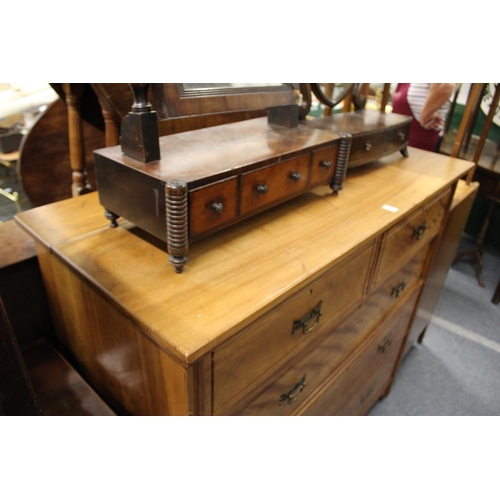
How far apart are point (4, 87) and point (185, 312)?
0.80m

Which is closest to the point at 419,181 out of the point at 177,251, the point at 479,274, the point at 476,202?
the point at 177,251

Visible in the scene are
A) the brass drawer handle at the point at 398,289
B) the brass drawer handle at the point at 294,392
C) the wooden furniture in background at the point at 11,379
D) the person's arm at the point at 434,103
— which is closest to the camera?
the wooden furniture in background at the point at 11,379

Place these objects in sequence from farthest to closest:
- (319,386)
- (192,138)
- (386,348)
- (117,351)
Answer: (386,348), (319,386), (192,138), (117,351)

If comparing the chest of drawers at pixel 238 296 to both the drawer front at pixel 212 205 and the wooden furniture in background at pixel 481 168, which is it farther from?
the wooden furniture in background at pixel 481 168

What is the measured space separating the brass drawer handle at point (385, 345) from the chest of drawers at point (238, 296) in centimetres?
24

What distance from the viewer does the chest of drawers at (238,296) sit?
664 mm

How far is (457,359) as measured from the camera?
1.94 metres

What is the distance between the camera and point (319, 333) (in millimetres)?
986

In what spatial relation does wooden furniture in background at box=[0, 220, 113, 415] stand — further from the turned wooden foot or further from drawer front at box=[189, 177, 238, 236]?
drawer front at box=[189, 177, 238, 236]

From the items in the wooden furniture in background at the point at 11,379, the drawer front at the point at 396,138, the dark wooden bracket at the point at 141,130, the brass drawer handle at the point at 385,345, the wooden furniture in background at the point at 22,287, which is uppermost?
the dark wooden bracket at the point at 141,130

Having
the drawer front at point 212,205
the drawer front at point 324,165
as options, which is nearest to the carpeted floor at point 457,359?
the drawer front at point 324,165

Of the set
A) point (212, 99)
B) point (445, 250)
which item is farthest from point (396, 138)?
point (212, 99)

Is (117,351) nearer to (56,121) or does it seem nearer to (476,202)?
(56,121)

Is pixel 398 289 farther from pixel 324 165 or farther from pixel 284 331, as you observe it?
pixel 284 331
